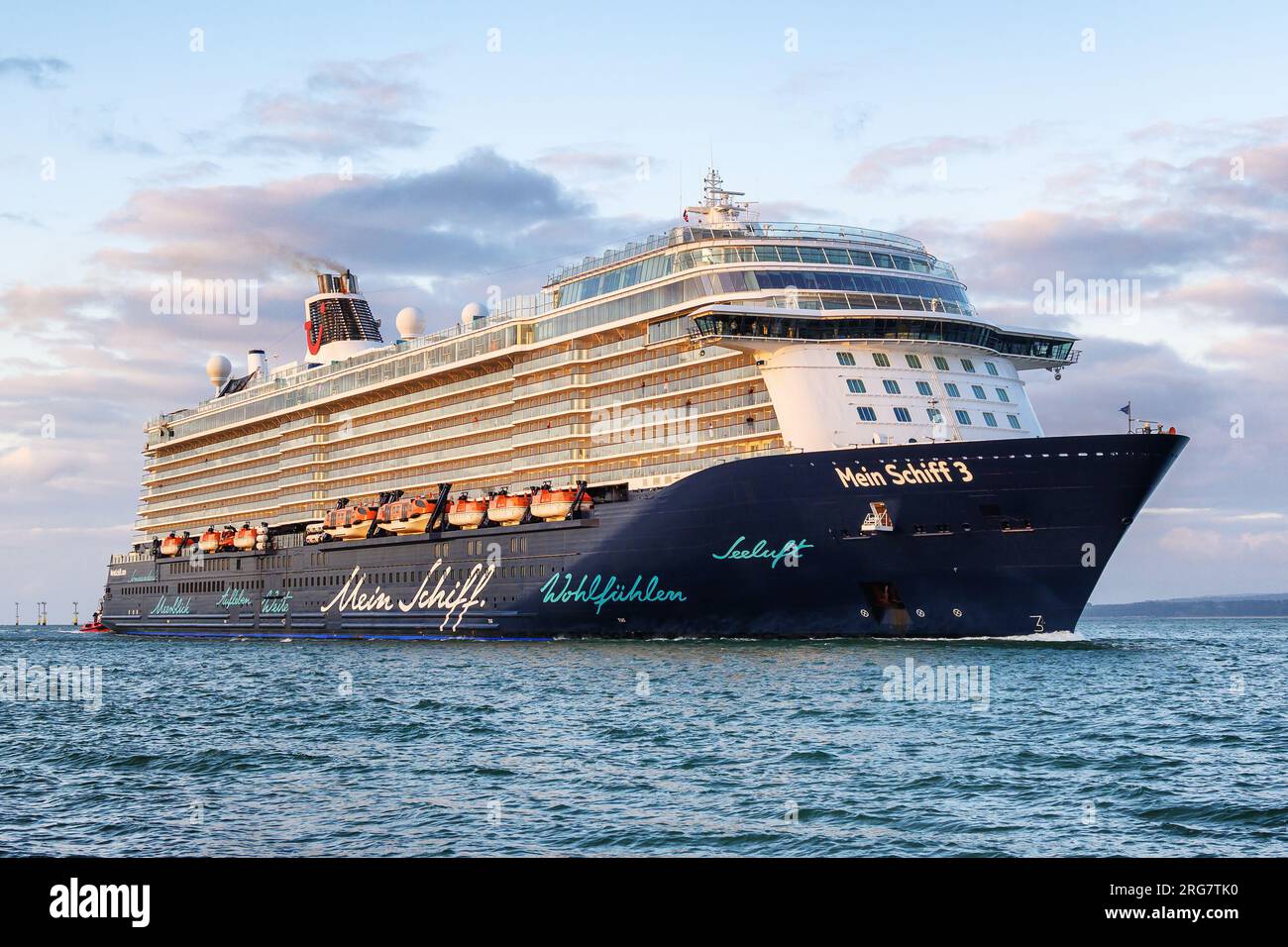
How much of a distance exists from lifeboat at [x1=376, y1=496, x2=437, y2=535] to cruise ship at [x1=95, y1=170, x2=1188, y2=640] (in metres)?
0.14

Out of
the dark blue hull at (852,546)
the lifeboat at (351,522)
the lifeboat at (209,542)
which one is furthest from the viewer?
the lifeboat at (209,542)

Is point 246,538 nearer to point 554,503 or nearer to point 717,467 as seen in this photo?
point 554,503

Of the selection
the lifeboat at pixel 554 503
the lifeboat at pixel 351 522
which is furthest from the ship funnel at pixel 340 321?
the lifeboat at pixel 554 503

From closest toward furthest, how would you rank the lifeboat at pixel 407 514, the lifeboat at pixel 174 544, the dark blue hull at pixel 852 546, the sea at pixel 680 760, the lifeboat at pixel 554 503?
1. the sea at pixel 680 760
2. the dark blue hull at pixel 852 546
3. the lifeboat at pixel 554 503
4. the lifeboat at pixel 407 514
5. the lifeboat at pixel 174 544

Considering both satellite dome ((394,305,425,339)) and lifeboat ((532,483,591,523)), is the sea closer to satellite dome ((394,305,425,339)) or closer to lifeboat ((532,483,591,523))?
lifeboat ((532,483,591,523))

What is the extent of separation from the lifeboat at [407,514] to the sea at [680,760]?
71.7 feet

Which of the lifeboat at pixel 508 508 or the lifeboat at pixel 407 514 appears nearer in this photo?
the lifeboat at pixel 508 508

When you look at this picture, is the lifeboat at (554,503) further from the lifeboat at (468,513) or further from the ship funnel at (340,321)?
the ship funnel at (340,321)

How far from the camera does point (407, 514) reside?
6372 cm

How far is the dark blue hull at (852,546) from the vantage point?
4097cm

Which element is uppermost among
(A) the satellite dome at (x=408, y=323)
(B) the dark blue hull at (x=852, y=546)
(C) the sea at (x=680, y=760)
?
(A) the satellite dome at (x=408, y=323)
